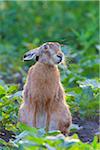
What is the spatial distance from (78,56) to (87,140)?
3.96 m

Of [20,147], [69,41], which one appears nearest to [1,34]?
[69,41]

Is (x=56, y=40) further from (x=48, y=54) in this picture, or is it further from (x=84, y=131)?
(x=48, y=54)

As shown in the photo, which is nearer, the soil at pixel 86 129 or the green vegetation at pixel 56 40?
the soil at pixel 86 129

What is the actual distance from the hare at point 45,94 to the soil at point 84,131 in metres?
0.28

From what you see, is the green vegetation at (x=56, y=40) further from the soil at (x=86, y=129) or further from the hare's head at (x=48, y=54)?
the hare's head at (x=48, y=54)

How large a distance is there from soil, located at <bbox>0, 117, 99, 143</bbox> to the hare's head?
2.63ft

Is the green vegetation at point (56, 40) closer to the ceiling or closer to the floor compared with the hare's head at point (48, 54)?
closer to the floor

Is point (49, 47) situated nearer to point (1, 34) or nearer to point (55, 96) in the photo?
point (55, 96)

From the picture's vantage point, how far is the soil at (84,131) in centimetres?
679

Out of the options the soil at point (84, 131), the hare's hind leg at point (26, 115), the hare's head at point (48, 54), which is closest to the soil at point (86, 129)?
the soil at point (84, 131)

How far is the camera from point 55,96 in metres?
6.48

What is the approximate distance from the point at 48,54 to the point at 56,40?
5.38 metres

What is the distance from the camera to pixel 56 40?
11805 millimetres

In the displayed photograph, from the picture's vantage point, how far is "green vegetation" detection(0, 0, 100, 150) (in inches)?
283
